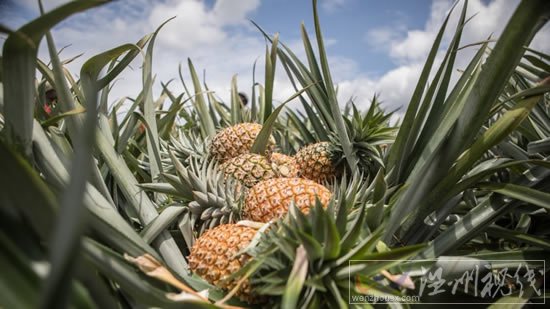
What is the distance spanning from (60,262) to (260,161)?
723 millimetres

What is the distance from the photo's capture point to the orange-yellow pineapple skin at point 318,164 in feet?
3.10

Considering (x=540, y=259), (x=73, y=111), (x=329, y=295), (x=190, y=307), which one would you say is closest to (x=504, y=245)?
(x=540, y=259)

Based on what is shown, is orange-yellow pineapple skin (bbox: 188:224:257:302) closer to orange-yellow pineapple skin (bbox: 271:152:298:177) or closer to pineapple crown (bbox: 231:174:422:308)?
pineapple crown (bbox: 231:174:422:308)

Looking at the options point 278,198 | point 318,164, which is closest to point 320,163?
point 318,164

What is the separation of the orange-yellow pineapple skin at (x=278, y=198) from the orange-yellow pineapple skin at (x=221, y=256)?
0.06 m

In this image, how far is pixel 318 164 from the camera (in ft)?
3.10

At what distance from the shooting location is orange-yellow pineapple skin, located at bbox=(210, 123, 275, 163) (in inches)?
41.0

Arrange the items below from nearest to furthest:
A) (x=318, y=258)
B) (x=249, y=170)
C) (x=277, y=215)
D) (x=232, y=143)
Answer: (x=318, y=258) < (x=277, y=215) < (x=249, y=170) < (x=232, y=143)

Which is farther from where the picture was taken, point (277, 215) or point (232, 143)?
point (232, 143)

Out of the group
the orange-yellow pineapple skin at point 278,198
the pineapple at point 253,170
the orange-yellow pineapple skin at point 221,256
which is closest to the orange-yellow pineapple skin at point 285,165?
the pineapple at point 253,170

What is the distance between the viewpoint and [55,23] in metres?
0.39

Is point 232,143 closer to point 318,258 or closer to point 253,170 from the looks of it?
point 253,170

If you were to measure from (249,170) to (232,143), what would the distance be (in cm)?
20

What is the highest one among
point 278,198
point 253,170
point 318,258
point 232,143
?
point 232,143
